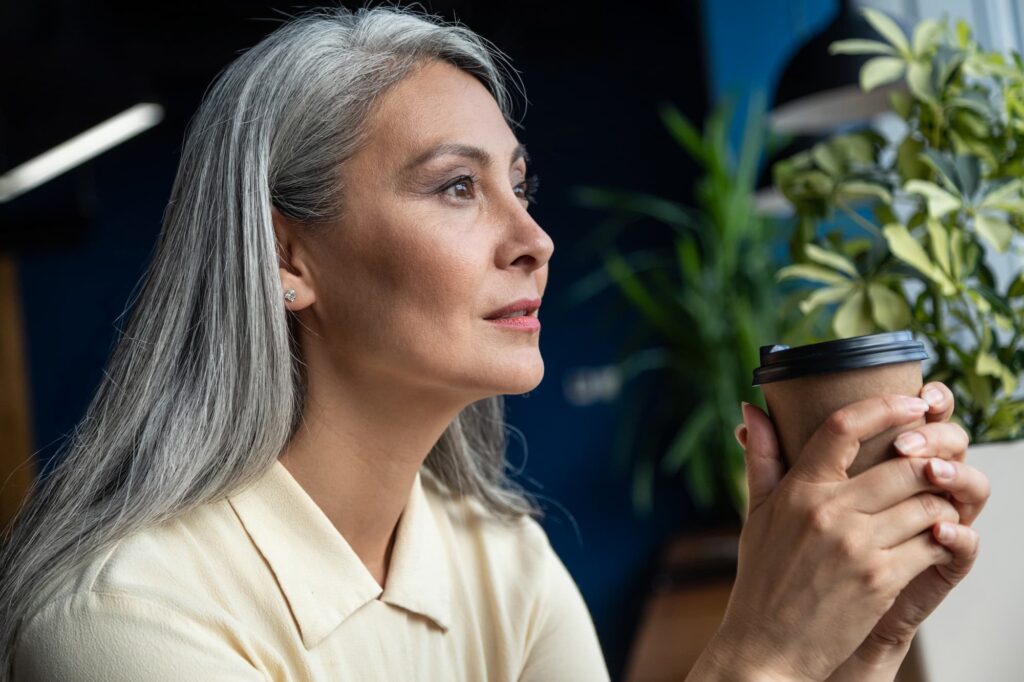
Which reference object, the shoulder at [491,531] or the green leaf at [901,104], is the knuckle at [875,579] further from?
the green leaf at [901,104]

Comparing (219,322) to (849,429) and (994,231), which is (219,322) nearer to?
(849,429)

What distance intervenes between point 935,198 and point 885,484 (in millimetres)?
511

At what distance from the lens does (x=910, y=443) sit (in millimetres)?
888

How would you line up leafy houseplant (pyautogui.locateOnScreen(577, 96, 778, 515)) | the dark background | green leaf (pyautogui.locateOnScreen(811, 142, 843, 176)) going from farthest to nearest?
the dark background → leafy houseplant (pyautogui.locateOnScreen(577, 96, 778, 515)) → green leaf (pyautogui.locateOnScreen(811, 142, 843, 176))

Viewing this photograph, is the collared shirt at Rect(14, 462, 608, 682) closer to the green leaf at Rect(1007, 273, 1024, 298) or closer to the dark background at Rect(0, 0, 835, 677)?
the green leaf at Rect(1007, 273, 1024, 298)

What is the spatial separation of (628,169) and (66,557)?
5.40 m

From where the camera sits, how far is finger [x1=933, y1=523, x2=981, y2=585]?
92 centimetres

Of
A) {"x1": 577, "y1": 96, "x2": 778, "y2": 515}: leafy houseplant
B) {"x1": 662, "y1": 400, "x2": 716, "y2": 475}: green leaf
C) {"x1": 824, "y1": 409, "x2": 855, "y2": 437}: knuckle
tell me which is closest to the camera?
{"x1": 824, "y1": 409, "x2": 855, "y2": 437}: knuckle

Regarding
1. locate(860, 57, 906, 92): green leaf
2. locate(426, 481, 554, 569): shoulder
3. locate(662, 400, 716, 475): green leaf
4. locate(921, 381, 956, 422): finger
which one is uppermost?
locate(860, 57, 906, 92): green leaf

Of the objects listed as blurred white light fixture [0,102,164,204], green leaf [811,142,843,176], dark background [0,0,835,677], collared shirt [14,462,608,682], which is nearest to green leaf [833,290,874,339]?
green leaf [811,142,843,176]

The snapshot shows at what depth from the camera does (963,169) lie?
132 centimetres

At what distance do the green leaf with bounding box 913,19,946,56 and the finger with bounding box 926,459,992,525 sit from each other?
27.8 inches

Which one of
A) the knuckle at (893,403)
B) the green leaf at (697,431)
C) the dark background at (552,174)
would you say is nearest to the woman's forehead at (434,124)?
the knuckle at (893,403)

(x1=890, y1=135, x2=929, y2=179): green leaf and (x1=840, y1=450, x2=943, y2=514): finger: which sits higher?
(x1=890, y1=135, x2=929, y2=179): green leaf
